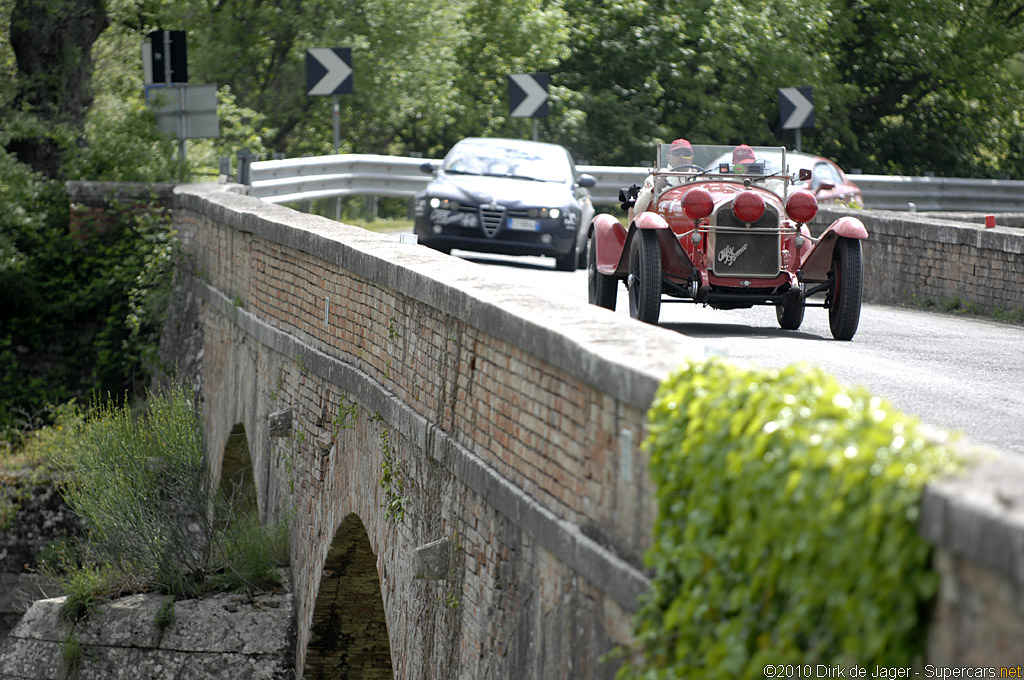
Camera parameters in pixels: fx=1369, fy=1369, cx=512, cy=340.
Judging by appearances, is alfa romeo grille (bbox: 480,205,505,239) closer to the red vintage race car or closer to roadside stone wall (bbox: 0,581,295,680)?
the red vintage race car

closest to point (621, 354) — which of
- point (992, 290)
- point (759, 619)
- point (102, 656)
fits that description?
point (759, 619)

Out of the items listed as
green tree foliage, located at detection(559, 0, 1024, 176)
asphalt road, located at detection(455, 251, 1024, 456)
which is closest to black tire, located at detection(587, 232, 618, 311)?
asphalt road, located at detection(455, 251, 1024, 456)

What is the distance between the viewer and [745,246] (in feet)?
33.9

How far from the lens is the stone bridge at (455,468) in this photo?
165 inches

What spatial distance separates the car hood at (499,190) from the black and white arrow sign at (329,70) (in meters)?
3.43

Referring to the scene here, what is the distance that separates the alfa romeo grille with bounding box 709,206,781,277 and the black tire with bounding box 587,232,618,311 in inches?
48.1

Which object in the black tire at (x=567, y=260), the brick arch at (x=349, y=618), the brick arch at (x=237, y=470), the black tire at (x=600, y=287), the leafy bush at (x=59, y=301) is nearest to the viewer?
the brick arch at (x=349, y=618)

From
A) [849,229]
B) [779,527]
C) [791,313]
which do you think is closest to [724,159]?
[791,313]

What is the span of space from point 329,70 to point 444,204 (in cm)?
450

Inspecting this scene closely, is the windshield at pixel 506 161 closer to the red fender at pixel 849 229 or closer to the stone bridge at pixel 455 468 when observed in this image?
the stone bridge at pixel 455 468

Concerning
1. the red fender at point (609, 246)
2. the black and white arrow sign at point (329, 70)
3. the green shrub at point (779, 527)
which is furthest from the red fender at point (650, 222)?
the black and white arrow sign at point (329, 70)

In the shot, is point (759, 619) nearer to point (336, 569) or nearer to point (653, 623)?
point (653, 623)

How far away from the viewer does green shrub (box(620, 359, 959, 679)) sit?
9.18 feet

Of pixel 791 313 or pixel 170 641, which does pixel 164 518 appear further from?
pixel 791 313
